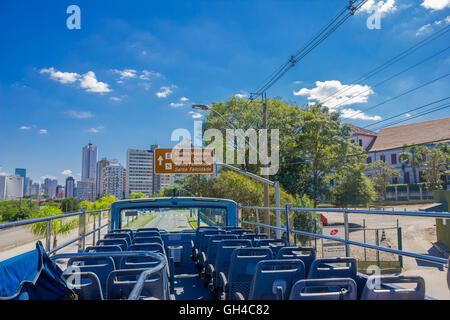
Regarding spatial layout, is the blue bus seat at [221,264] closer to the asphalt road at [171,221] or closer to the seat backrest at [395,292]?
the seat backrest at [395,292]

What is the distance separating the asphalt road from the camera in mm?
8445

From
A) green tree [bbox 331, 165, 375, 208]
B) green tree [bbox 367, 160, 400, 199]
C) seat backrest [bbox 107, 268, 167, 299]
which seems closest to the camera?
seat backrest [bbox 107, 268, 167, 299]

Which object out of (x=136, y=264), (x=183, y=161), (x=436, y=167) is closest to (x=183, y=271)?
(x=136, y=264)

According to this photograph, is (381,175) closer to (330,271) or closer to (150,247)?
(150,247)

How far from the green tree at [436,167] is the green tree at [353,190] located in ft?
48.4

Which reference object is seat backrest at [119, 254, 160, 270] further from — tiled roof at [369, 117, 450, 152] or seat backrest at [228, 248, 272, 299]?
tiled roof at [369, 117, 450, 152]

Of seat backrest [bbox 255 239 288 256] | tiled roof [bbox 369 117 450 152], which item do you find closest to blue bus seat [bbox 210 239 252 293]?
seat backrest [bbox 255 239 288 256]

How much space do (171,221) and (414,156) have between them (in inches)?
2649

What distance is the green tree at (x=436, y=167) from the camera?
184 ft

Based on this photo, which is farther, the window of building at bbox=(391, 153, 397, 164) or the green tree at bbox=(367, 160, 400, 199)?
the window of building at bbox=(391, 153, 397, 164)

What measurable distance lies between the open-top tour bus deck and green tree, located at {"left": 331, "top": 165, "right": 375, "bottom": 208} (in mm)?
43987

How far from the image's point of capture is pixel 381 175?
218 feet
